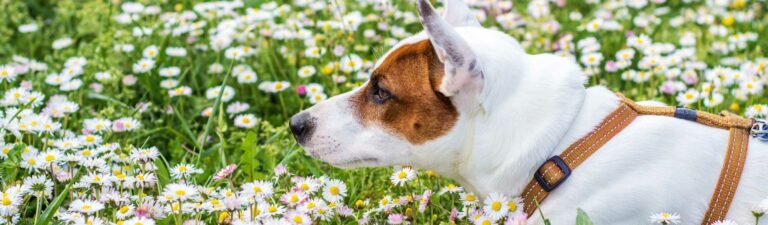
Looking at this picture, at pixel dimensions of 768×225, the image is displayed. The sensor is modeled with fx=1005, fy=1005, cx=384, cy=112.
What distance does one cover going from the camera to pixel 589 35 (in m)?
5.97

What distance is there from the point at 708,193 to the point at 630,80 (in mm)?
2226

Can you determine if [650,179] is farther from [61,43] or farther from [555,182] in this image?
[61,43]

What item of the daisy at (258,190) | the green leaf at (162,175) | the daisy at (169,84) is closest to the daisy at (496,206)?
the daisy at (258,190)

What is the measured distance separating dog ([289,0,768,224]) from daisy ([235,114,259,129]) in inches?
54.2

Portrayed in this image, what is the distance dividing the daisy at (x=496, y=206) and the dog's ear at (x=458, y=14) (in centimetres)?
79

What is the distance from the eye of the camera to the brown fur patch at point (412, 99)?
10.6ft

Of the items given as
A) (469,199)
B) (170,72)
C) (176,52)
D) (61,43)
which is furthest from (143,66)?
(469,199)

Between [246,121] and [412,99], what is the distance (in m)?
1.67

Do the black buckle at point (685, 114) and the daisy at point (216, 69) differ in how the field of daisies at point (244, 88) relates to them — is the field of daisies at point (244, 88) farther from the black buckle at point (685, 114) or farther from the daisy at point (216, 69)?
the black buckle at point (685, 114)

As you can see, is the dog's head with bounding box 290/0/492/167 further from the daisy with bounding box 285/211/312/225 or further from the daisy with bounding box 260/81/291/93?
the daisy with bounding box 260/81/291/93

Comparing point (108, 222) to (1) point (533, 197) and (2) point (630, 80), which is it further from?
(2) point (630, 80)

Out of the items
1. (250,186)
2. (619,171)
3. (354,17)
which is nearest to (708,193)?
(619,171)

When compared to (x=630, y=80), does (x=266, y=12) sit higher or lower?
higher

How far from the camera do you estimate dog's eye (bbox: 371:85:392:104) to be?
3316 mm
